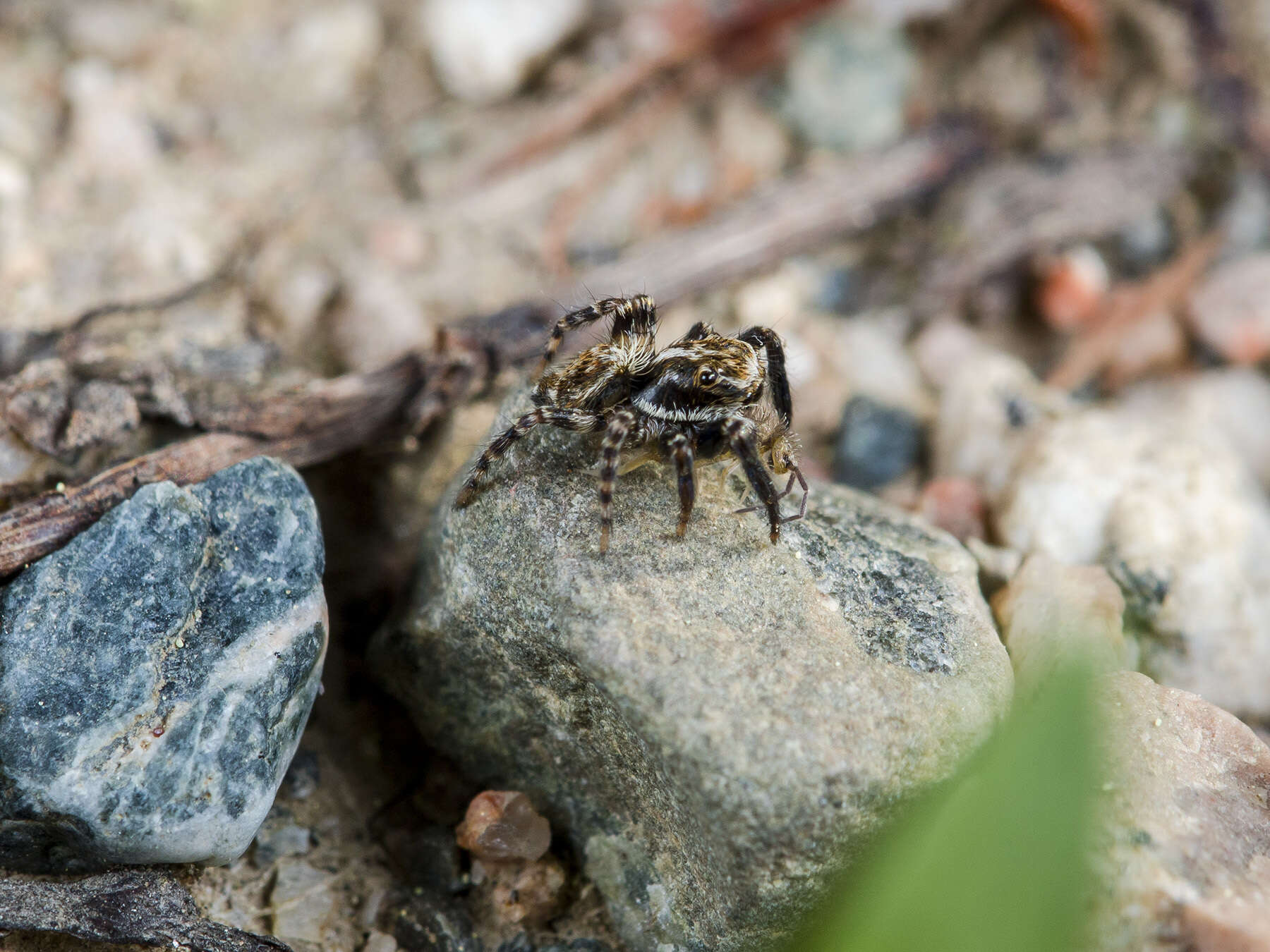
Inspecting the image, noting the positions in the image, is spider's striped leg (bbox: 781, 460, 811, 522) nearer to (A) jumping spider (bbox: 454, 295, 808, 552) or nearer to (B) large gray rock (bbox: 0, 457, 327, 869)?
(A) jumping spider (bbox: 454, 295, 808, 552)

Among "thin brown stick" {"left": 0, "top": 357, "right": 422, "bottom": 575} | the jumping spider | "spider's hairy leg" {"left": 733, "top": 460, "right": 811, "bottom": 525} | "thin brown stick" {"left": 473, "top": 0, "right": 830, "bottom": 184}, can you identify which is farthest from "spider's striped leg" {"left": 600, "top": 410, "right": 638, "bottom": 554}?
"thin brown stick" {"left": 473, "top": 0, "right": 830, "bottom": 184}

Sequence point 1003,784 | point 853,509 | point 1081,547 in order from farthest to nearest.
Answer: point 1081,547 < point 853,509 < point 1003,784

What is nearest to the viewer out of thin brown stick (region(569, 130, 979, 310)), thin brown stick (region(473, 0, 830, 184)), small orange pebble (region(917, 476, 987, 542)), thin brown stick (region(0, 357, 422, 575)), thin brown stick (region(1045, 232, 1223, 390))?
thin brown stick (region(0, 357, 422, 575))

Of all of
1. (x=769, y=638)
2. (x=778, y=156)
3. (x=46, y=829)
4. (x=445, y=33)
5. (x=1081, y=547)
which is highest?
(x=445, y=33)

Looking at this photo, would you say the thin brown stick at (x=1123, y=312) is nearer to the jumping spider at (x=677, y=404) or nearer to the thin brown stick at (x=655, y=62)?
the jumping spider at (x=677, y=404)

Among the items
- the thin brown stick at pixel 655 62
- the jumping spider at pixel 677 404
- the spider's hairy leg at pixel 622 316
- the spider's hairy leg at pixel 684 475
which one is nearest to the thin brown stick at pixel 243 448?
the spider's hairy leg at pixel 622 316

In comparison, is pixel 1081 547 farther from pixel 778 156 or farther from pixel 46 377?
pixel 46 377

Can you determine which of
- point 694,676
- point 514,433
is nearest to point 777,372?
point 514,433

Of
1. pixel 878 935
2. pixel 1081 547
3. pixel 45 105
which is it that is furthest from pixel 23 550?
pixel 1081 547
